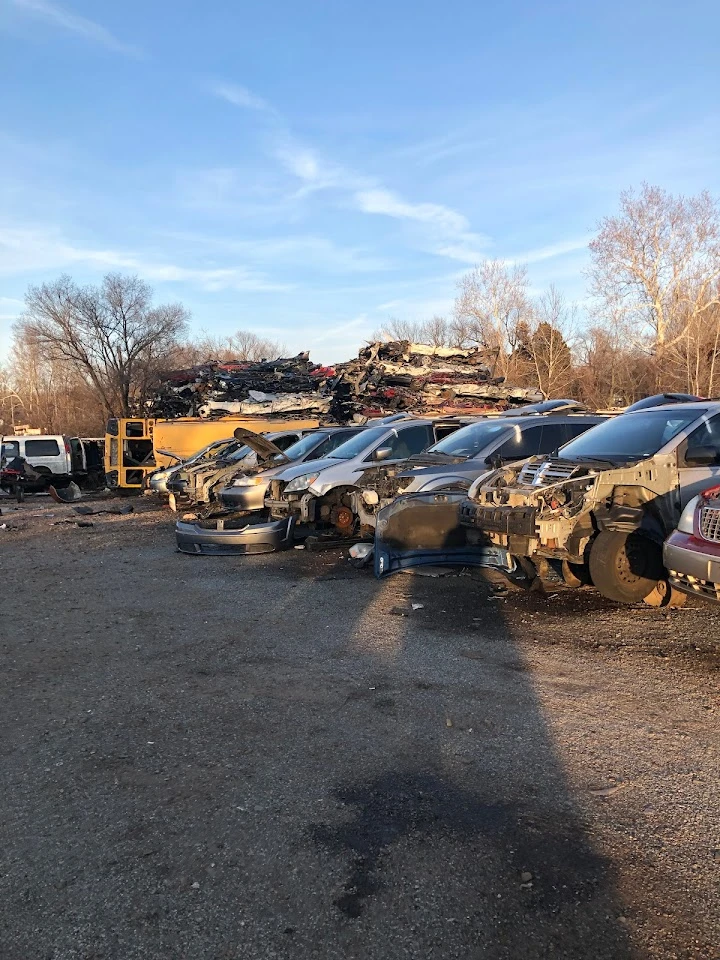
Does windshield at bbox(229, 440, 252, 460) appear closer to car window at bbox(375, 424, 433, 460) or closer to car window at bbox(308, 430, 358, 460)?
car window at bbox(308, 430, 358, 460)

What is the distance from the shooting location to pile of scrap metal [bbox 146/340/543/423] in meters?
19.8

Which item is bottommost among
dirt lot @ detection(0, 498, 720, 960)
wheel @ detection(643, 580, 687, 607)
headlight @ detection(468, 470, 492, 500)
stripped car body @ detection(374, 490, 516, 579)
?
dirt lot @ detection(0, 498, 720, 960)

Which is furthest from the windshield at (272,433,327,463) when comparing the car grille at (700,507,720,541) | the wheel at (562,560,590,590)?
the car grille at (700,507,720,541)

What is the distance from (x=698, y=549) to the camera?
4.95 meters

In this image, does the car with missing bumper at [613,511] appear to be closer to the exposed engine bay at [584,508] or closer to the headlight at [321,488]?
the exposed engine bay at [584,508]

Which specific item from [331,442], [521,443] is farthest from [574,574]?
[331,442]

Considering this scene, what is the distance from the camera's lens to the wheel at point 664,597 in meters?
6.21

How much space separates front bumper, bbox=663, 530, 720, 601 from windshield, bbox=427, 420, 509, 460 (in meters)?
3.95

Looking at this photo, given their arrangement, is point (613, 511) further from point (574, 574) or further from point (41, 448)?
point (41, 448)

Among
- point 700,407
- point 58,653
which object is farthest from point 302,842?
point 700,407

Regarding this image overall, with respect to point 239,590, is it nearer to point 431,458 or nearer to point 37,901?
point 431,458

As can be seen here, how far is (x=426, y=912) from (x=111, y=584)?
6.44 meters

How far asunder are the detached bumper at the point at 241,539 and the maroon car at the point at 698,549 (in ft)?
17.4

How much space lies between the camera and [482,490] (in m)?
6.82
